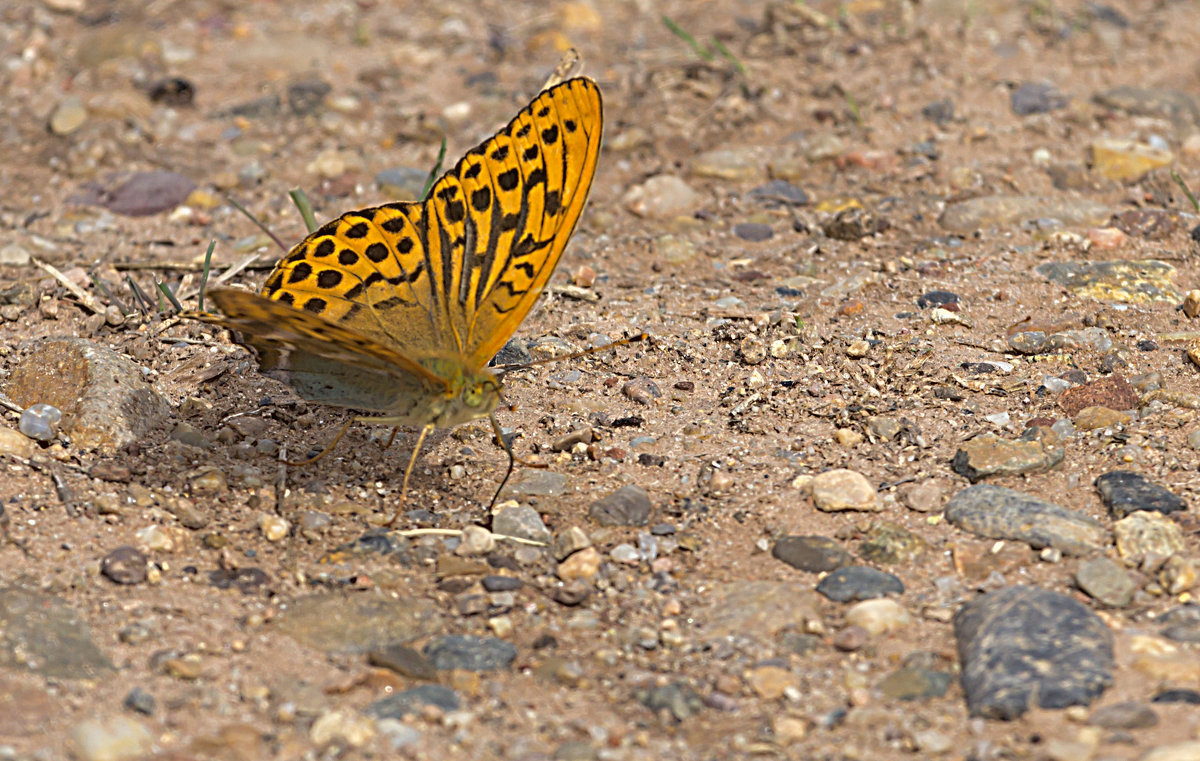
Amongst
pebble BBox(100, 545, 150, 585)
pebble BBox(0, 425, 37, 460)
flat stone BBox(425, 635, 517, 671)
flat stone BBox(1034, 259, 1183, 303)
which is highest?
pebble BBox(0, 425, 37, 460)

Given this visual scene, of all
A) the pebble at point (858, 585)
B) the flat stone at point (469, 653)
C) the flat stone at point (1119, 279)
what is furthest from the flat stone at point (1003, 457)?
the flat stone at point (469, 653)

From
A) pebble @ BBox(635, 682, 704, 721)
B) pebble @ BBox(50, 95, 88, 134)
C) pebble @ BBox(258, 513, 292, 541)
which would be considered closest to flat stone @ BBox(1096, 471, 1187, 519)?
pebble @ BBox(635, 682, 704, 721)

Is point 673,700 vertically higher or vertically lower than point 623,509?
lower

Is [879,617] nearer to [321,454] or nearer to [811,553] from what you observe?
[811,553]

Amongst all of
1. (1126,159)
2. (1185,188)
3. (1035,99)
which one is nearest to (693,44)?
(1035,99)

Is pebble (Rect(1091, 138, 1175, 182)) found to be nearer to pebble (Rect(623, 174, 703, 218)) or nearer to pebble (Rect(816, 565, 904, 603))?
pebble (Rect(623, 174, 703, 218))

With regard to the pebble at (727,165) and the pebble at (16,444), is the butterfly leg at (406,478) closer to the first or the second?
the pebble at (16,444)

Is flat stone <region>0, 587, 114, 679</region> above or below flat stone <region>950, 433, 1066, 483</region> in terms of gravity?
above

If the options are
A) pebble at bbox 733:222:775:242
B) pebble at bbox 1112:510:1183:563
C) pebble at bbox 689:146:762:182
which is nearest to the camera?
pebble at bbox 1112:510:1183:563
